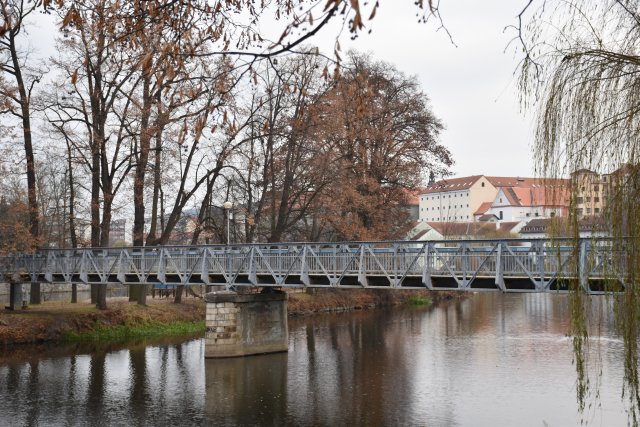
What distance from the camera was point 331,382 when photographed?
25.1 meters

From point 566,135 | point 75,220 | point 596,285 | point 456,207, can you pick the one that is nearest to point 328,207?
point 75,220

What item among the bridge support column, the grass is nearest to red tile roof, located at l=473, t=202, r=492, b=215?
the grass

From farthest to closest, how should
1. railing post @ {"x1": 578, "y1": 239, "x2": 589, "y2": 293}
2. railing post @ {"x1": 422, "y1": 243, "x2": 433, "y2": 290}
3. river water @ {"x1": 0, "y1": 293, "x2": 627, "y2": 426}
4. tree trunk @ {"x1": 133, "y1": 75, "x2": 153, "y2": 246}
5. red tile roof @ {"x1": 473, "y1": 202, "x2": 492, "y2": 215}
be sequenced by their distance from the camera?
red tile roof @ {"x1": 473, "y1": 202, "x2": 492, "y2": 215}, tree trunk @ {"x1": 133, "y1": 75, "x2": 153, "y2": 246}, railing post @ {"x1": 422, "y1": 243, "x2": 433, "y2": 290}, river water @ {"x1": 0, "y1": 293, "x2": 627, "y2": 426}, railing post @ {"x1": 578, "y1": 239, "x2": 589, "y2": 293}

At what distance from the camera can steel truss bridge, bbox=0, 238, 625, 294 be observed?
21.6 m

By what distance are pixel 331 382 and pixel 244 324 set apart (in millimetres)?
7408

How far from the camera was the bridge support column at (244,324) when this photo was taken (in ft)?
102

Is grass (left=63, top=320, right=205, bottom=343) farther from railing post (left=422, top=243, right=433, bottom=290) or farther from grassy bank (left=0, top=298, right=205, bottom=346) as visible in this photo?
railing post (left=422, top=243, right=433, bottom=290)

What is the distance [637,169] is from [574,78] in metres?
1.34

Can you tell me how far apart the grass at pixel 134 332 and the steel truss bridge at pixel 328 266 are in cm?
261

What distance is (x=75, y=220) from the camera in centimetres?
3959

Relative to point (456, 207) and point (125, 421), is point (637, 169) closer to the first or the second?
point (125, 421)

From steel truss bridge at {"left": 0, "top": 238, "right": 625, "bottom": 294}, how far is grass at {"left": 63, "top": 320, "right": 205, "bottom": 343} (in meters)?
2.61

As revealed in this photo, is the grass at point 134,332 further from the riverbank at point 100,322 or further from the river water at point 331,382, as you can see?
the river water at point 331,382

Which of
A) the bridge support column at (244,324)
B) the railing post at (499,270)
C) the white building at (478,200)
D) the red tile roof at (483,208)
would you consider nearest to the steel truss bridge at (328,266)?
the railing post at (499,270)
